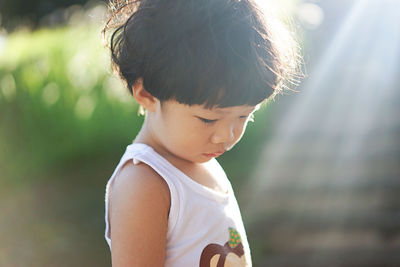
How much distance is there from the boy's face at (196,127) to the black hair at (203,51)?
0.03 metres

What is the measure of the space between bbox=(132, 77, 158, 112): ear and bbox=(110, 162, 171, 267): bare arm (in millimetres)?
169

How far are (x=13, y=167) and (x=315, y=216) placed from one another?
185cm

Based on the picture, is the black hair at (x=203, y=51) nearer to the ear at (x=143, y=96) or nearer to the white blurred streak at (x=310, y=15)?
the ear at (x=143, y=96)

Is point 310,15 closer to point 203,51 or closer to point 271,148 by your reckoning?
point 271,148

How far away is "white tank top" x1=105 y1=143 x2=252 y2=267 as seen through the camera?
149 cm

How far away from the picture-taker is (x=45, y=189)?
3.30 metres

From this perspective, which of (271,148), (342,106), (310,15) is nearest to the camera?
(271,148)

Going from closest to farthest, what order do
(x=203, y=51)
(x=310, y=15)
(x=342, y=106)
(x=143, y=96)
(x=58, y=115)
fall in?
1. (x=203, y=51)
2. (x=143, y=96)
3. (x=58, y=115)
4. (x=342, y=106)
5. (x=310, y=15)

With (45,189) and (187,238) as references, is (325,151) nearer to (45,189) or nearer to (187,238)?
(45,189)

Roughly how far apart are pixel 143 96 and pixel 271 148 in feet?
7.79

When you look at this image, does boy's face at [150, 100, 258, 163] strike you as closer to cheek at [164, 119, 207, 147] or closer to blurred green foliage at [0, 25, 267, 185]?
cheek at [164, 119, 207, 147]

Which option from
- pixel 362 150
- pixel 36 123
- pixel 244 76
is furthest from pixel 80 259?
pixel 244 76

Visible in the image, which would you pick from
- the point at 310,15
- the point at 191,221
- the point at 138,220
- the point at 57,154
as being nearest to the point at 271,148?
the point at 310,15

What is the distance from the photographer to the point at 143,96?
1.49m
